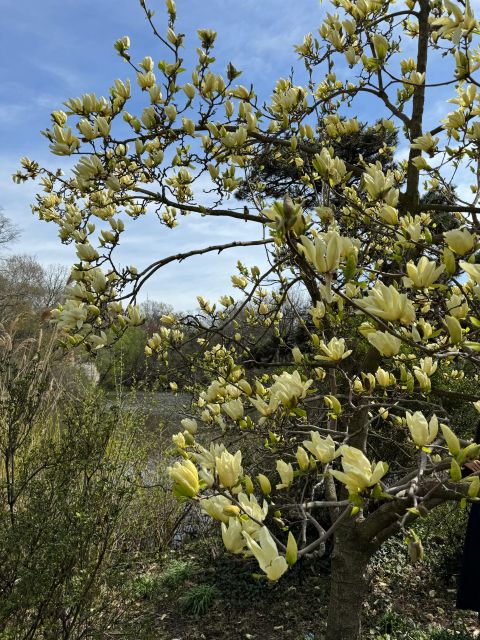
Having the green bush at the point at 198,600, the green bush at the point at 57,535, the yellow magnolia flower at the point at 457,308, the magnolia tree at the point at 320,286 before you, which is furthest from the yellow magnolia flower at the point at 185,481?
the green bush at the point at 198,600

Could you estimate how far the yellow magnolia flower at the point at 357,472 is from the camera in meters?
0.90

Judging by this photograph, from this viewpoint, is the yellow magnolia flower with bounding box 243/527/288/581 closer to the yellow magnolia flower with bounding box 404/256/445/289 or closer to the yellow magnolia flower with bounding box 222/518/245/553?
the yellow magnolia flower with bounding box 222/518/245/553

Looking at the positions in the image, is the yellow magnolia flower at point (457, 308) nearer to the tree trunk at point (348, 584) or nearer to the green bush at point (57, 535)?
the tree trunk at point (348, 584)

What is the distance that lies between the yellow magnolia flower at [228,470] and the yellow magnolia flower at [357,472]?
0.19 meters

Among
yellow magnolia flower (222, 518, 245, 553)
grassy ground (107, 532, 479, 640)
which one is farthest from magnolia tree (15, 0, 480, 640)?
grassy ground (107, 532, 479, 640)

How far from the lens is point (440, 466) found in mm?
1474

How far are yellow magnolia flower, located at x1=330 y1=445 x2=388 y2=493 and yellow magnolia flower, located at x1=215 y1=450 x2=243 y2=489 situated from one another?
0.19 metres

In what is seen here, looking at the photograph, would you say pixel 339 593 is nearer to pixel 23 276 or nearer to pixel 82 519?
pixel 82 519

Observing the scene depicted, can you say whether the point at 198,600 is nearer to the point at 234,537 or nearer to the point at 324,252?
the point at 234,537

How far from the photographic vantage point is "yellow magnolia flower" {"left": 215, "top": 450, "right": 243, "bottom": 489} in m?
0.96

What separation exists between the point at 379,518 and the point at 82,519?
4.06 feet

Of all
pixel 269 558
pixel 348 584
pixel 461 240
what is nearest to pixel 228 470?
pixel 269 558

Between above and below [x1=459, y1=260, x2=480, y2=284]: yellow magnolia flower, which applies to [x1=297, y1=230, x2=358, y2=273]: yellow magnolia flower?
above

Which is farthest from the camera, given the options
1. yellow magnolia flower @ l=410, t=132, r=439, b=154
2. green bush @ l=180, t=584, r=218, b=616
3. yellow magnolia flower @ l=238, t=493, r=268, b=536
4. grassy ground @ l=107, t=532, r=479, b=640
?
green bush @ l=180, t=584, r=218, b=616
